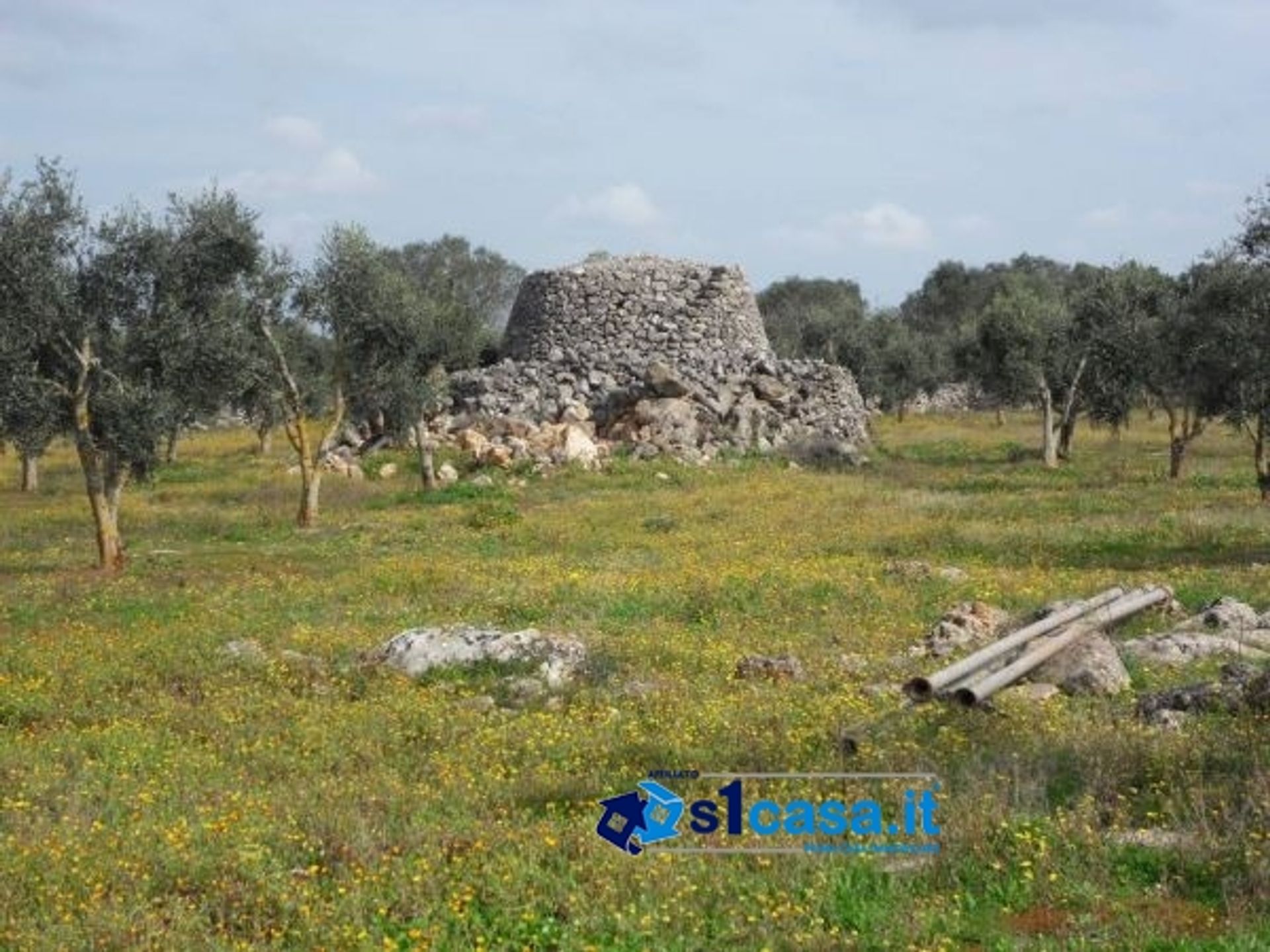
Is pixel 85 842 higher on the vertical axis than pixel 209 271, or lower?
lower

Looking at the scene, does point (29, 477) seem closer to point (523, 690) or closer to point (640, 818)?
point (523, 690)

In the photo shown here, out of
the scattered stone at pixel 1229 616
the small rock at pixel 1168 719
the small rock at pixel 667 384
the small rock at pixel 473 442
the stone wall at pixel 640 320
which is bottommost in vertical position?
the scattered stone at pixel 1229 616

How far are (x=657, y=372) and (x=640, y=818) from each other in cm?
3676

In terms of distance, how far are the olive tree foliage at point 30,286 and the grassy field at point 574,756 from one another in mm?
2996

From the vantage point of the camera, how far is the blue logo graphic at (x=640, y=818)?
8273mm

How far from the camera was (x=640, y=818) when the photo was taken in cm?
862

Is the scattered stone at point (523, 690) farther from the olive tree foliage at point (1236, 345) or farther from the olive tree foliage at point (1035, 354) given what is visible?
the olive tree foliage at point (1035, 354)

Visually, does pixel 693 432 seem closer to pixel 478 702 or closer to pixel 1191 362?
pixel 1191 362

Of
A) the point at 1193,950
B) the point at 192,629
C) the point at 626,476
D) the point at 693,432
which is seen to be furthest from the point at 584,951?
the point at 693,432

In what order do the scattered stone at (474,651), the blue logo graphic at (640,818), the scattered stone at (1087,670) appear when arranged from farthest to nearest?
the scattered stone at (474,651) < the scattered stone at (1087,670) < the blue logo graphic at (640,818)

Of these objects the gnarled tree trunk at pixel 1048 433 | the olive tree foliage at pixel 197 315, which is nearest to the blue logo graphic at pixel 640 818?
the olive tree foliage at pixel 197 315

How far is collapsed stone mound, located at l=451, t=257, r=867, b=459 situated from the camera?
43594 millimetres

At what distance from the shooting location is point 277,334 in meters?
31.0

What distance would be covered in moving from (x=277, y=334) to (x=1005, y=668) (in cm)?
2352
